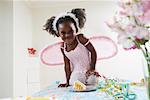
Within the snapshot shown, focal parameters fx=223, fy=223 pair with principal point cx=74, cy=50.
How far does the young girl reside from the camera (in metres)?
1.42

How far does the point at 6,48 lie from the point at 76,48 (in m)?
0.70

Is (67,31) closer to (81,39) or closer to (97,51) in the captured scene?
(81,39)

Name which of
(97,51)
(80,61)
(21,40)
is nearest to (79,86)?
(80,61)

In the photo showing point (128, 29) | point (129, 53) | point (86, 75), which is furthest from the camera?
point (129, 53)

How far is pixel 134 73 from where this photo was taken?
68.3 inches

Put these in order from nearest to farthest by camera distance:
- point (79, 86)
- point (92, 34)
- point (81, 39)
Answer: point (79, 86)
point (81, 39)
point (92, 34)

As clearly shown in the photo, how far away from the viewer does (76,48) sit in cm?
143

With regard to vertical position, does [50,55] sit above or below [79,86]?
above

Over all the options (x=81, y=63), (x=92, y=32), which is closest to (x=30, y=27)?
(x=92, y=32)

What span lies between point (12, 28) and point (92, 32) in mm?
656

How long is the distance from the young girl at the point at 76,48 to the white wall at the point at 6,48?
54 cm

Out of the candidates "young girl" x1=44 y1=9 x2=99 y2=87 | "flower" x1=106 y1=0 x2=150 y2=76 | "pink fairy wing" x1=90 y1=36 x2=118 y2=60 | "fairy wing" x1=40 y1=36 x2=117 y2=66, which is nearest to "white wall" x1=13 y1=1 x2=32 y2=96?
"fairy wing" x1=40 y1=36 x2=117 y2=66

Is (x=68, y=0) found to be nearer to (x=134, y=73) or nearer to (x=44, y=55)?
(x=44, y=55)

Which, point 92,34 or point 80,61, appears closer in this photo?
point 80,61
